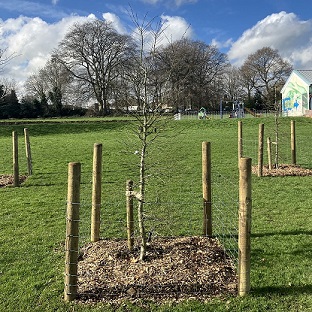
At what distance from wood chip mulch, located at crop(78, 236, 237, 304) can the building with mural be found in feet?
136

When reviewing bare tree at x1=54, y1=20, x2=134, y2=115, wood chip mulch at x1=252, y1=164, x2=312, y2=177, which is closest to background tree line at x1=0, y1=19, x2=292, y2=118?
bare tree at x1=54, y1=20, x2=134, y2=115

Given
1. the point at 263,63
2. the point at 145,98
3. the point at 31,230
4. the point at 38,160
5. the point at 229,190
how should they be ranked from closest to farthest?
the point at 145,98 < the point at 31,230 < the point at 229,190 < the point at 38,160 < the point at 263,63

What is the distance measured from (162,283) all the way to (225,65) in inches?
2542

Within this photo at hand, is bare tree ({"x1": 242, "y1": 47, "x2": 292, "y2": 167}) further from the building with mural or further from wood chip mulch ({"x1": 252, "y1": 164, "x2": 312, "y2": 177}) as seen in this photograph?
wood chip mulch ({"x1": 252, "y1": 164, "x2": 312, "y2": 177})

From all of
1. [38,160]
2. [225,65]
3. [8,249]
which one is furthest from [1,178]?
[225,65]

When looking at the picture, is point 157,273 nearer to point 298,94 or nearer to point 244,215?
point 244,215

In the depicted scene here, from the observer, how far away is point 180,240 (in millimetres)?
5117

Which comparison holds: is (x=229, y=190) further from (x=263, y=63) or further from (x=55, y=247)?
(x=263, y=63)

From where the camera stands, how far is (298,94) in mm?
45500

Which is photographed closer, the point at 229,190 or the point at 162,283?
the point at 162,283

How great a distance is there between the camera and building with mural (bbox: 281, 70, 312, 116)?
1713 inches

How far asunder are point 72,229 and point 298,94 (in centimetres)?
4684

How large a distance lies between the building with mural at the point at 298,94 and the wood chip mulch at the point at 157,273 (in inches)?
1637

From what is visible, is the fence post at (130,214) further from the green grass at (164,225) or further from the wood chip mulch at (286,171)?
the wood chip mulch at (286,171)
